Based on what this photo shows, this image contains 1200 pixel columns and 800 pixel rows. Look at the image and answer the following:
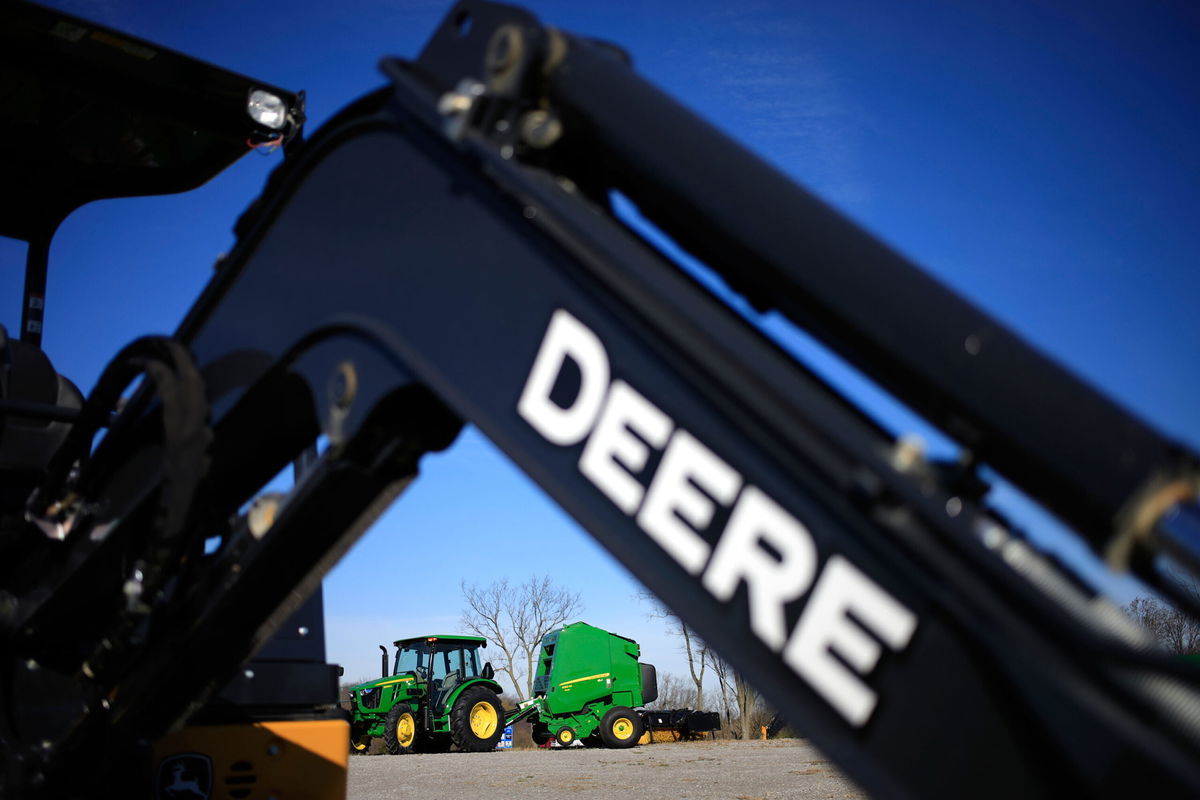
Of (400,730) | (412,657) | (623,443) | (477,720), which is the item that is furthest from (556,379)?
(412,657)

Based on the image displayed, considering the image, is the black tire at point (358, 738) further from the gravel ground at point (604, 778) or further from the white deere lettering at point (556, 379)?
the white deere lettering at point (556, 379)

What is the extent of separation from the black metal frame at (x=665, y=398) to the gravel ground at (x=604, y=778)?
286 inches

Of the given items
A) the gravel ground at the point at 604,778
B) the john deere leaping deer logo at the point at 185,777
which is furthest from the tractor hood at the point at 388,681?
the john deere leaping deer logo at the point at 185,777

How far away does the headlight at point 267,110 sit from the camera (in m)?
2.72

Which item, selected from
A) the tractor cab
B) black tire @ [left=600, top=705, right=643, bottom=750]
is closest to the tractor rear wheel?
the tractor cab

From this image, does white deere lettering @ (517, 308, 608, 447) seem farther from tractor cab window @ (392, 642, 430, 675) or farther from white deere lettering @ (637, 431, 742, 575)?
tractor cab window @ (392, 642, 430, 675)

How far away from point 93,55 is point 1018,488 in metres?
2.70

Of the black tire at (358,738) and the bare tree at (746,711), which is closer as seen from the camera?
the black tire at (358,738)

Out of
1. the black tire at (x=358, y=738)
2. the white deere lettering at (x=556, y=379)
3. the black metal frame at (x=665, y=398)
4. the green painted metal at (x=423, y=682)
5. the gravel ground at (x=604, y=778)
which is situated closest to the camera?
the black metal frame at (x=665, y=398)

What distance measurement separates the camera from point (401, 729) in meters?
19.2

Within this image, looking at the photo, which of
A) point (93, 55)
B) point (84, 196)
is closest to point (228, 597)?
point (93, 55)

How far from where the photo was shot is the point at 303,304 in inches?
77.3

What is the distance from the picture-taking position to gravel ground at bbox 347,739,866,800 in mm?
9758

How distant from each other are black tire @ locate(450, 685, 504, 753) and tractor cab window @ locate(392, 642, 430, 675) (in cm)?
165
